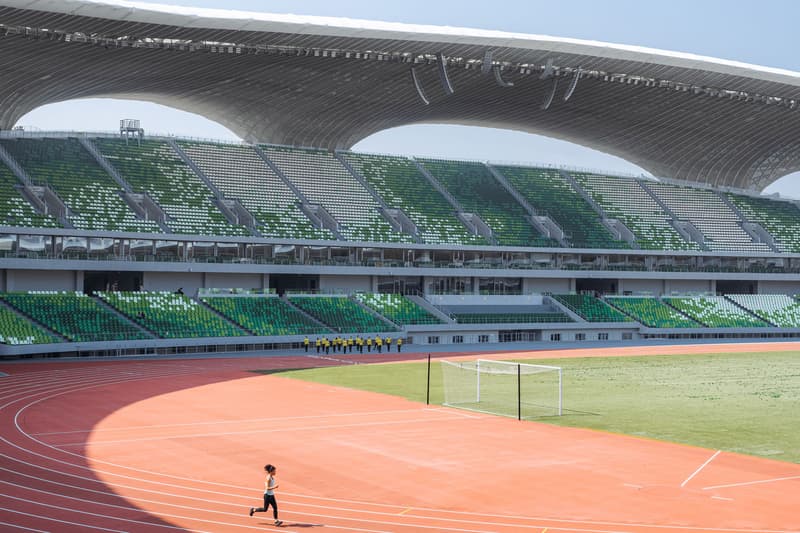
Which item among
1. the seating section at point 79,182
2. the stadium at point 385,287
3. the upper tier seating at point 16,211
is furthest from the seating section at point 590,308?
the upper tier seating at point 16,211

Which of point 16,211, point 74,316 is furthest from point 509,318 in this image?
point 16,211

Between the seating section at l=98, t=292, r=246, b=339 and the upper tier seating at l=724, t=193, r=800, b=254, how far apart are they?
47637 mm

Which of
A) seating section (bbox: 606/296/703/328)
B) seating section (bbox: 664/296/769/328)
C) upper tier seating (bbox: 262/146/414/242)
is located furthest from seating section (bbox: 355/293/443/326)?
seating section (bbox: 664/296/769/328)

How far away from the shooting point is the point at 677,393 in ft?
112

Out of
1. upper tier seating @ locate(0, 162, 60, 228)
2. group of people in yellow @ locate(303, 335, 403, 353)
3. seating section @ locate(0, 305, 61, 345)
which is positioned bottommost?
group of people in yellow @ locate(303, 335, 403, 353)

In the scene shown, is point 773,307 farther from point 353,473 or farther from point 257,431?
point 353,473

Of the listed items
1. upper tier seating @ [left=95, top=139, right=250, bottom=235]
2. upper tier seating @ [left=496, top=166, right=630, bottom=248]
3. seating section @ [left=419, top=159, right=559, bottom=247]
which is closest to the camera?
upper tier seating @ [left=95, top=139, right=250, bottom=235]

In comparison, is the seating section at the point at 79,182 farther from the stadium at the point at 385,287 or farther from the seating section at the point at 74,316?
the seating section at the point at 74,316

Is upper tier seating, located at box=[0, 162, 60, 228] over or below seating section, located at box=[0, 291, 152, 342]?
over

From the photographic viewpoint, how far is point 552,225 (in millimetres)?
72688

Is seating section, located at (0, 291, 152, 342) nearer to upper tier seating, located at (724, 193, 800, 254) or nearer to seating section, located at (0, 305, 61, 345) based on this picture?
seating section, located at (0, 305, 61, 345)

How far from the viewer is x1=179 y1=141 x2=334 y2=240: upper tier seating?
6204 cm

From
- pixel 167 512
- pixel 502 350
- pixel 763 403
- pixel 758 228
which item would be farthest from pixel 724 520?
pixel 758 228

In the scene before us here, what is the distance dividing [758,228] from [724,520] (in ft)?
226
